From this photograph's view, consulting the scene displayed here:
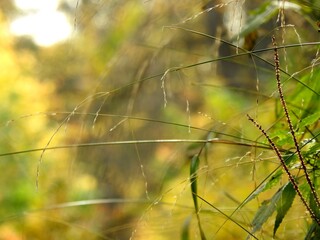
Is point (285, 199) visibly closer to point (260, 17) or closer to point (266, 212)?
point (266, 212)

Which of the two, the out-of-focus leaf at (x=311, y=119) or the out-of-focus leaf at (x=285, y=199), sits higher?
the out-of-focus leaf at (x=311, y=119)

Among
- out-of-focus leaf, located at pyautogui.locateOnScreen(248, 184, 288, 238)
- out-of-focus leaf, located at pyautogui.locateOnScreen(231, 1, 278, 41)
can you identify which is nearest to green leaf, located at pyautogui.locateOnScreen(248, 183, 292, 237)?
out-of-focus leaf, located at pyautogui.locateOnScreen(248, 184, 288, 238)

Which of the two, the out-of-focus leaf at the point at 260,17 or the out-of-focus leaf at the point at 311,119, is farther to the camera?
the out-of-focus leaf at the point at 260,17

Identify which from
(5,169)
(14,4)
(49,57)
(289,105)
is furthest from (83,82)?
(289,105)

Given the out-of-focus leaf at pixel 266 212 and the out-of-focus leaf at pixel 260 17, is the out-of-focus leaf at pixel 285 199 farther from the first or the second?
the out-of-focus leaf at pixel 260 17

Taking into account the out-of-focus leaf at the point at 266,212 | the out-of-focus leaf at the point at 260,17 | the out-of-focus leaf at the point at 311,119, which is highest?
the out-of-focus leaf at the point at 260,17

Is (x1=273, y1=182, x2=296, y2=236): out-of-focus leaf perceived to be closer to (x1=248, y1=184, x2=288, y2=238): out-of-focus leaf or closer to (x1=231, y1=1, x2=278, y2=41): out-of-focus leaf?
(x1=248, y1=184, x2=288, y2=238): out-of-focus leaf

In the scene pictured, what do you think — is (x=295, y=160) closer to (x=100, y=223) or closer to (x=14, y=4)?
(x=100, y=223)

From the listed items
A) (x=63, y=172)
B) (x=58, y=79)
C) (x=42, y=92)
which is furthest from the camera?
(x=58, y=79)

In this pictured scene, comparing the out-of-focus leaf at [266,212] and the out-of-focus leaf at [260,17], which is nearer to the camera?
the out-of-focus leaf at [266,212]

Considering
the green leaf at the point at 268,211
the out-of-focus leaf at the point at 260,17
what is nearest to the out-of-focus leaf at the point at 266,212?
the green leaf at the point at 268,211

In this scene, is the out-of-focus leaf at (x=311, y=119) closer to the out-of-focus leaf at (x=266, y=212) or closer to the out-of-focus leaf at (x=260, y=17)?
the out-of-focus leaf at (x=266, y=212)

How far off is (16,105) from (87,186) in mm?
734

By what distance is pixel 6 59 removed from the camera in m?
5.41
